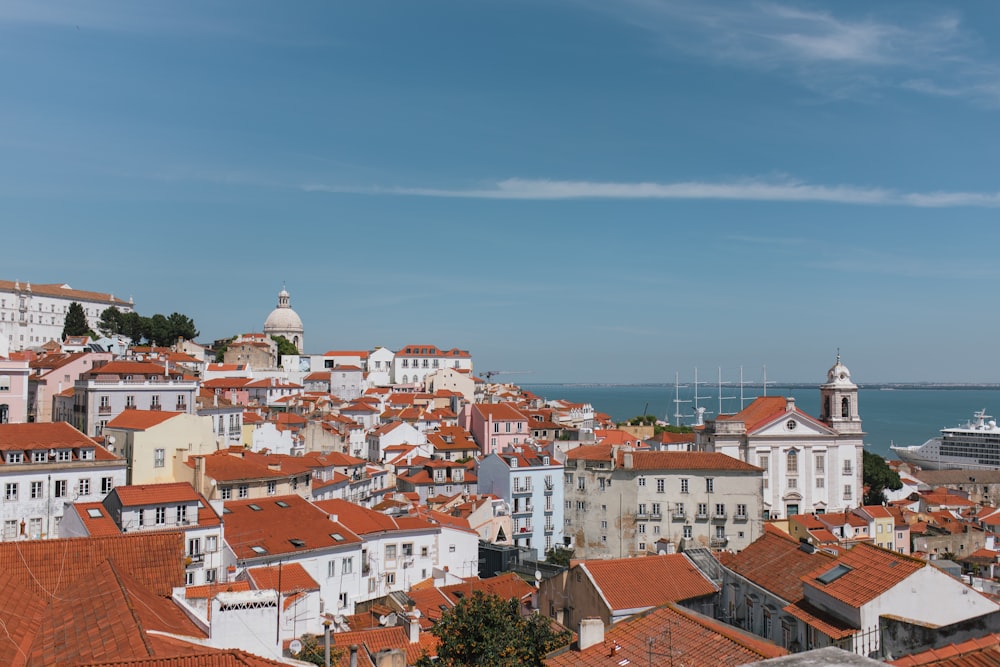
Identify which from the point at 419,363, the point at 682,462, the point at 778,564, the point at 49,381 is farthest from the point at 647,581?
the point at 419,363

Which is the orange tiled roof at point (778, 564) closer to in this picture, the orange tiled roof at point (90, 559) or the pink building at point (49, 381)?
the orange tiled roof at point (90, 559)

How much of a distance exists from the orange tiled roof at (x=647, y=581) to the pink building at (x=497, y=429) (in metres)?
41.8

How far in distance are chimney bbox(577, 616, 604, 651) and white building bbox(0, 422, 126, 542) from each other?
23219 millimetres

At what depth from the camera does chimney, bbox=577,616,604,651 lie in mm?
14930

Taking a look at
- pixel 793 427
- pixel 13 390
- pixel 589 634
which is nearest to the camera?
pixel 589 634

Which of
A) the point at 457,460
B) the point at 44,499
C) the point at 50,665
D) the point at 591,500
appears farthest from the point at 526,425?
the point at 50,665

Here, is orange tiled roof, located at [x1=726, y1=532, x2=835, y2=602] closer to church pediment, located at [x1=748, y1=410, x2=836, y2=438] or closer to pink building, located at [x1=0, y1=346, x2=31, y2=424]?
church pediment, located at [x1=748, y1=410, x2=836, y2=438]

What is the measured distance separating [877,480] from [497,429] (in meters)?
32.6

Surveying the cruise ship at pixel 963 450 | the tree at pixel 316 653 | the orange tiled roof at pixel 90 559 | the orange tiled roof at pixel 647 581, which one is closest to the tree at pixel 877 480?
the cruise ship at pixel 963 450

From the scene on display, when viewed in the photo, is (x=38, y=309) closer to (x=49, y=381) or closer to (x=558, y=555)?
(x=49, y=381)

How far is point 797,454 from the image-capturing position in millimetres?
57812

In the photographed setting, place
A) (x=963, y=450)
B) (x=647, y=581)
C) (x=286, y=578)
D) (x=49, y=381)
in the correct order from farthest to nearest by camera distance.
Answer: (x=963, y=450) < (x=49, y=381) < (x=286, y=578) < (x=647, y=581)

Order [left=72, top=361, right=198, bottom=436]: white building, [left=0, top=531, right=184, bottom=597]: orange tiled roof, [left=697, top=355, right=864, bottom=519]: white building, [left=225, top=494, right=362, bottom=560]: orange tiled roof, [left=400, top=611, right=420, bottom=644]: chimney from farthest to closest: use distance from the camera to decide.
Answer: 1. [left=697, top=355, right=864, bottom=519]: white building
2. [left=72, top=361, right=198, bottom=436]: white building
3. [left=225, top=494, right=362, bottom=560]: orange tiled roof
4. [left=400, top=611, right=420, bottom=644]: chimney
5. [left=0, top=531, right=184, bottom=597]: orange tiled roof

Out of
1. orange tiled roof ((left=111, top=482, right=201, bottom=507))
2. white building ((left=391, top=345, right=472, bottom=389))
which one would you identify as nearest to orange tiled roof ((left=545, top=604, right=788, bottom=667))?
orange tiled roof ((left=111, top=482, right=201, bottom=507))
